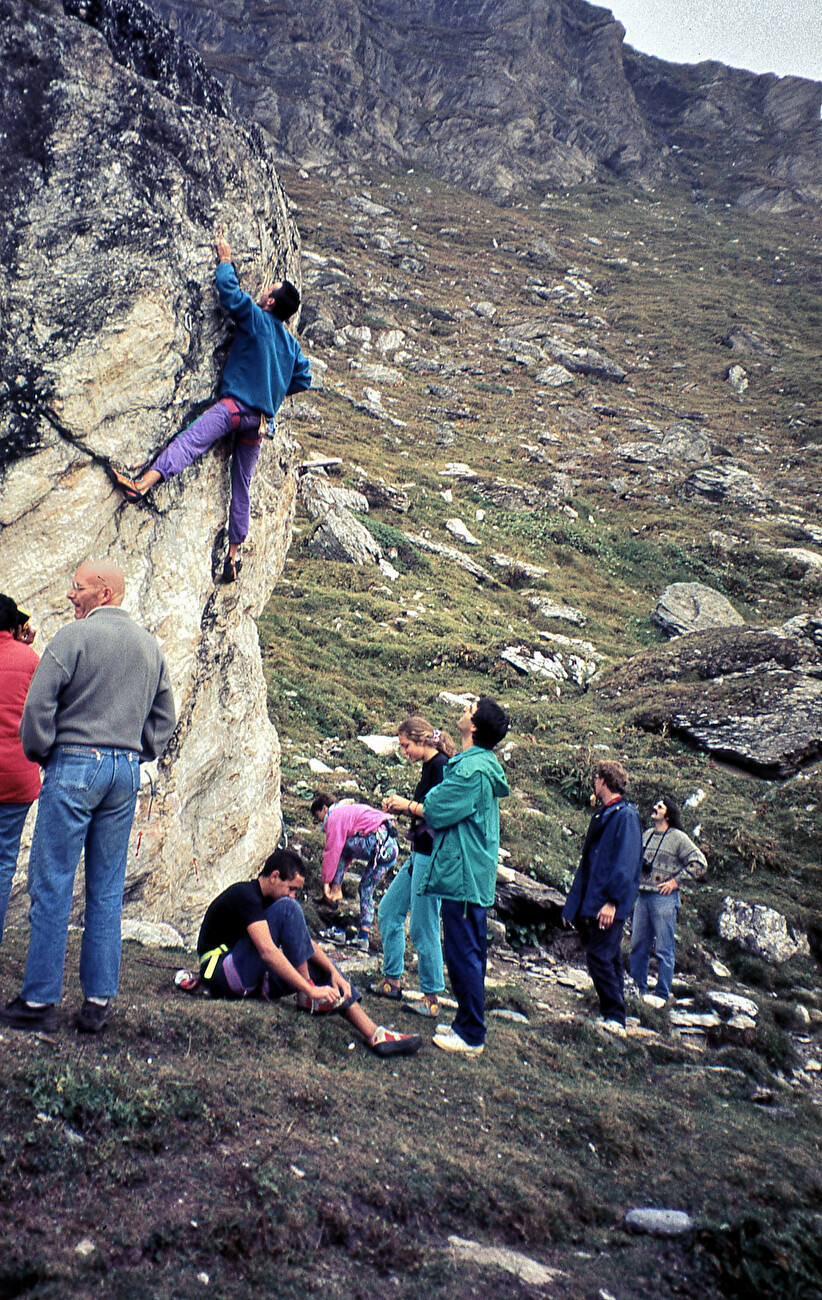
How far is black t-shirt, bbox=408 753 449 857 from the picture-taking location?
5.30m

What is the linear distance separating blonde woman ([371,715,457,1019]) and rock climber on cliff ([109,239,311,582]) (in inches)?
109

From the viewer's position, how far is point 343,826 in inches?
268

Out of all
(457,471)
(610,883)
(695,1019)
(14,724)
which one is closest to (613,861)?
(610,883)

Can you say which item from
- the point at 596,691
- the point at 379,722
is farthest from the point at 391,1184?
the point at 596,691

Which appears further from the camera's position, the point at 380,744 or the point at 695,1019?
the point at 380,744

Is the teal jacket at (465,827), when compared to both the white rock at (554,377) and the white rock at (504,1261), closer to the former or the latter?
the white rock at (504,1261)

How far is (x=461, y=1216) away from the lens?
295 centimetres

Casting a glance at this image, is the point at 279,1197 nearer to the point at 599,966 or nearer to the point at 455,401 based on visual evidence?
the point at 599,966

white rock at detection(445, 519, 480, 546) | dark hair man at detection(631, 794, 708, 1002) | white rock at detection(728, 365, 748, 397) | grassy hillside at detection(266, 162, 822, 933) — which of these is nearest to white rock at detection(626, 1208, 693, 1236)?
dark hair man at detection(631, 794, 708, 1002)

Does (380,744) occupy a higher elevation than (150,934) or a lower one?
lower

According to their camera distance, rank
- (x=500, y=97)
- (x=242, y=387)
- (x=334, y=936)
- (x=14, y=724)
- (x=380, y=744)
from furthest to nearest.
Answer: (x=500, y=97), (x=380, y=744), (x=334, y=936), (x=242, y=387), (x=14, y=724)

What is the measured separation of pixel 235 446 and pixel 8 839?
12.7ft

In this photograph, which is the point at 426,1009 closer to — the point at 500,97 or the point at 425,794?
the point at 425,794

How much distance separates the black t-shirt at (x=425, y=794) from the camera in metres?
5.30
